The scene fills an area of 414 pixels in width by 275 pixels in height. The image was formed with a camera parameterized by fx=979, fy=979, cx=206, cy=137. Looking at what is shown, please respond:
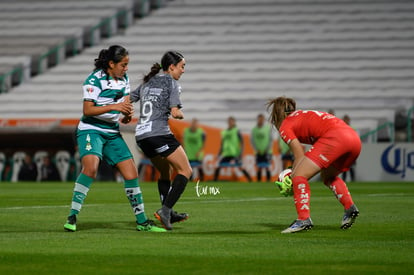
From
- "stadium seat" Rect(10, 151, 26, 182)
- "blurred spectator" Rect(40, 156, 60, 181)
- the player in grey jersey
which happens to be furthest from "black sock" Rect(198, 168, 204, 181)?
the player in grey jersey

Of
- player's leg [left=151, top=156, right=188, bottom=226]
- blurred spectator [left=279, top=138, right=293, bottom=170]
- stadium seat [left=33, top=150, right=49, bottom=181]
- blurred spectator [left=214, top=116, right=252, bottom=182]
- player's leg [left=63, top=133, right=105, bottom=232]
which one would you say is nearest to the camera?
player's leg [left=63, top=133, right=105, bottom=232]

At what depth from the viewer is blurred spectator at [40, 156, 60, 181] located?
99.7ft

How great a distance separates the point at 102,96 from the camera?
10703mm

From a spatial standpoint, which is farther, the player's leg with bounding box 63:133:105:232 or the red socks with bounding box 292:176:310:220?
the player's leg with bounding box 63:133:105:232

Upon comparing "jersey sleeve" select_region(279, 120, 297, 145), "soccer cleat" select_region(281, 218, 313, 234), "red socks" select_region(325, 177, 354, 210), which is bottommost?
"soccer cleat" select_region(281, 218, 313, 234)

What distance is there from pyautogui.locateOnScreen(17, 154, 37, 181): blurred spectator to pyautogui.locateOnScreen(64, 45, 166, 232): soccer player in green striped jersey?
20.0 m

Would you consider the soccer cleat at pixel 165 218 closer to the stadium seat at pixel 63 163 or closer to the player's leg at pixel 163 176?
the player's leg at pixel 163 176

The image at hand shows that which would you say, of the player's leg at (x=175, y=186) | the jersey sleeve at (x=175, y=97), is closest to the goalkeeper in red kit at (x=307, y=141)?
the jersey sleeve at (x=175, y=97)

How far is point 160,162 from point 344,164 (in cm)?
221

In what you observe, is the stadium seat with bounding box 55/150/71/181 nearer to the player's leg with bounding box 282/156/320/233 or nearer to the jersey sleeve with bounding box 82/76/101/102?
the jersey sleeve with bounding box 82/76/101/102

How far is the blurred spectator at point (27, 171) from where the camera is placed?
99.5 ft

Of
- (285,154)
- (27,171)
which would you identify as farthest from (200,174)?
(27,171)

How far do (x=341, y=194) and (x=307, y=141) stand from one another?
30.1 inches

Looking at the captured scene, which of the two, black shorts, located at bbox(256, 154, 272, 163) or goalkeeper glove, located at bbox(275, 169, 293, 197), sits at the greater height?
goalkeeper glove, located at bbox(275, 169, 293, 197)
